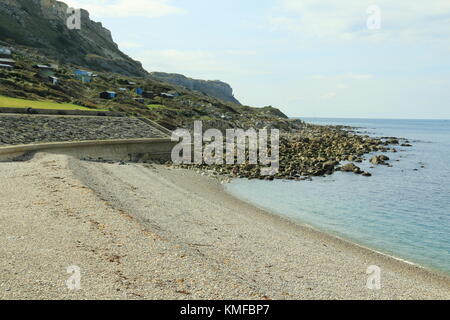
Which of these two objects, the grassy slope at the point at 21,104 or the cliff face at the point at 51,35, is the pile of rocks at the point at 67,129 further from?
the cliff face at the point at 51,35

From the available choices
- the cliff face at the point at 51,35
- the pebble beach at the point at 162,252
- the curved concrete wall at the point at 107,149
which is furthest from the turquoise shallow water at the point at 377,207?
the cliff face at the point at 51,35

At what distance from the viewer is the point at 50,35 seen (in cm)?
15400

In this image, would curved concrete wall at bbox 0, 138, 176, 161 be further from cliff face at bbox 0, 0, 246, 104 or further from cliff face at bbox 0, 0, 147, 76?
cliff face at bbox 0, 0, 147, 76

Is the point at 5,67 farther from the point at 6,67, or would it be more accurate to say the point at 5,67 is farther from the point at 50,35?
the point at 50,35

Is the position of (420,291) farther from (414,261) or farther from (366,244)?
(366,244)

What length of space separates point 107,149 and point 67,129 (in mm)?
4875

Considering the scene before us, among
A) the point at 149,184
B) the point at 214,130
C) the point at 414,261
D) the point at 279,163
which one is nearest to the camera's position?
the point at 414,261

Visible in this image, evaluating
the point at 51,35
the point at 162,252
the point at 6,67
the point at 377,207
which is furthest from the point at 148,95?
the point at 162,252

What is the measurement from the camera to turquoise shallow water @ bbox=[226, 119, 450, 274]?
20208 millimetres

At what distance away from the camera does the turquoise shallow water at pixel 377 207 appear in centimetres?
2021

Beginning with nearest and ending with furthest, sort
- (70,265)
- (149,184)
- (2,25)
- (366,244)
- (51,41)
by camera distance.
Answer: (70,265) → (366,244) → (149,184) → (2,25) → (51,41)

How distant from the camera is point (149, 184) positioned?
2830 cm
